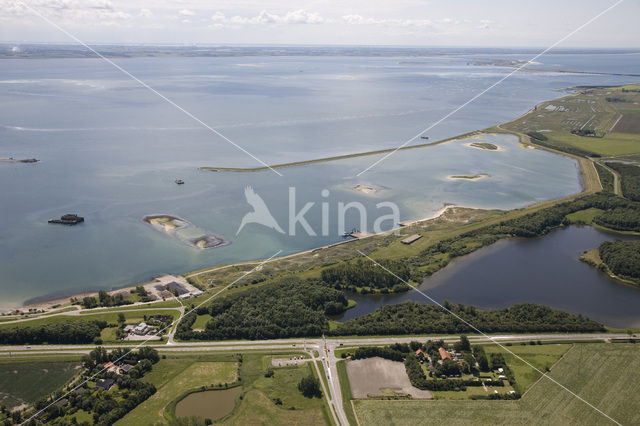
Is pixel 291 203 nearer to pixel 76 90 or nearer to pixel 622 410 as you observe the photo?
pixel 622 410

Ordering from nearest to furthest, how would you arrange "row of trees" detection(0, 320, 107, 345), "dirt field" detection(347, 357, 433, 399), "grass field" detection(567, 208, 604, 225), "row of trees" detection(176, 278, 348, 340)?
"dirt field" detection(347, 357, 433, 399), "row of trees" detection(0, 320, 107, 345), "row of trees" detection(176, 278, 348, 340), "grass field" detection(567, 208, 604, 225)

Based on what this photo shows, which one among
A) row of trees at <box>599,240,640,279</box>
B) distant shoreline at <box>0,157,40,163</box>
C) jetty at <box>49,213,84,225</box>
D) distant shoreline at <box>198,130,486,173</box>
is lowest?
jetty at <box>49,213,84,225</box>

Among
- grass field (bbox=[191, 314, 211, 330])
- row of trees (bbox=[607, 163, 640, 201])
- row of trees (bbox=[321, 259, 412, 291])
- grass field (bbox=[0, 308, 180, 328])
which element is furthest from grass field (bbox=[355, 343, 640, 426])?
row of trees (bbox=[607, 163, 640, 201])

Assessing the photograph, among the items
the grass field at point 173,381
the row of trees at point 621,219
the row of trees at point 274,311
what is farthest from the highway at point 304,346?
the row of trees at point 621,219

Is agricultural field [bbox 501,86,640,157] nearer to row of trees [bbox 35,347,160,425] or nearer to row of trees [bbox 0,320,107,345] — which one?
row of trees [bbox 35,347,160,425]

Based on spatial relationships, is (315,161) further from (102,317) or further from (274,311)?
(102,317)

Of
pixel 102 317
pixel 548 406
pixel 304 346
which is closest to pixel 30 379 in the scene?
pixel 102 317

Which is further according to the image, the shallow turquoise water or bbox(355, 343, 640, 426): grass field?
the shallow turquoise water
